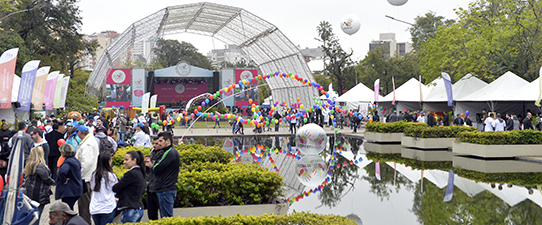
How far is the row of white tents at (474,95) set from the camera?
2696 cm

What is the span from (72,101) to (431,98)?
84.9 feet

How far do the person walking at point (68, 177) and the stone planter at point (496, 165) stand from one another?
1123 cm

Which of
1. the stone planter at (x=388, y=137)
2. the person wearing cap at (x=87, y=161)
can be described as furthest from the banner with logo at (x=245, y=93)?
the person wearing cap at (x=87, y=161)

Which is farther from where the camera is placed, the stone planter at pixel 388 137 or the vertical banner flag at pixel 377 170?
the stone planter at pixel 388 137

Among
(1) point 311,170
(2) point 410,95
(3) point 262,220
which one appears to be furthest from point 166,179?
(2) point 410,95

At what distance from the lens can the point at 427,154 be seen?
61.4 feet

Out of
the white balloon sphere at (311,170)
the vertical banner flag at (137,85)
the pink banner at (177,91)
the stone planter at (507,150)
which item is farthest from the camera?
the pink banner at (177,91)

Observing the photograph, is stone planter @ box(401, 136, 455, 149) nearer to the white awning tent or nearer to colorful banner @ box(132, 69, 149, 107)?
the white awning tent

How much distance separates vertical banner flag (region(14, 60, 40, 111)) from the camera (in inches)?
778

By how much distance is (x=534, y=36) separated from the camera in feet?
88.5

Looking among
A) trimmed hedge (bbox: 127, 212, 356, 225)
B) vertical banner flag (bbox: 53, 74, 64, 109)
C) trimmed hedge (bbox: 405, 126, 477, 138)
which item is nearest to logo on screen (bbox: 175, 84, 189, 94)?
vertical banner flag (bbox: 53, 74, 64, 109)

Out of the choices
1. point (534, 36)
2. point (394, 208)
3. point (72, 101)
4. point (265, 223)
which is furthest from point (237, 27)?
point (265, 223)

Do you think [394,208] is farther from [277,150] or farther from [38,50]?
[38,50]

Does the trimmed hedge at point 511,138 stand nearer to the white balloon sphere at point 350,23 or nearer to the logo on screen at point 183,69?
the white balloon sphere at point 350,23
